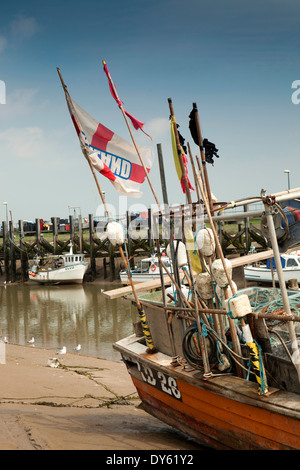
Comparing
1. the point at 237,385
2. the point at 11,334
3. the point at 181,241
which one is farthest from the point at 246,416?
the point at 11,334

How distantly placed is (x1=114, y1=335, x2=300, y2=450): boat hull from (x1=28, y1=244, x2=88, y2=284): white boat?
21562 millimetres

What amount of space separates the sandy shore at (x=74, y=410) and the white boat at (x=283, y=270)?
9.12m

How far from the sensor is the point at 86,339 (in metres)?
14.4

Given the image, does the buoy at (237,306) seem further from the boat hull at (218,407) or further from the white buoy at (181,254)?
the white buoy at (181,254)

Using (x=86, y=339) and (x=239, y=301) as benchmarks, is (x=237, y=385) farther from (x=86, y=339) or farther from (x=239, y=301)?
(x=86, y=339)

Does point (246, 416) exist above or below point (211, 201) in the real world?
below

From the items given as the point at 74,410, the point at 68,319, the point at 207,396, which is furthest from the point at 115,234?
the point at 68,319

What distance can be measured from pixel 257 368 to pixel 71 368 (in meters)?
7.67

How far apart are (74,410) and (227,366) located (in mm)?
3532

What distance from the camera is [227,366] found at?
4844mm

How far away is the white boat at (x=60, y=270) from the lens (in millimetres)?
27453

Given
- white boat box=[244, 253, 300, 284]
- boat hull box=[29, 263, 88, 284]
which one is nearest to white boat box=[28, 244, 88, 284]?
boat hull box=[29, 263, 88, 284]

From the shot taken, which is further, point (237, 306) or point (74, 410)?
point (74, 410)

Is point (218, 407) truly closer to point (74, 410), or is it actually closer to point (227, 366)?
point (227, 366)
